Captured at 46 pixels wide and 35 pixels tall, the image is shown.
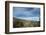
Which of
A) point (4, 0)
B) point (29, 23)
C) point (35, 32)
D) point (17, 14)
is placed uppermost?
point (4, 0)

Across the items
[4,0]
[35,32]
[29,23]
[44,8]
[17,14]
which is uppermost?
[4,0]

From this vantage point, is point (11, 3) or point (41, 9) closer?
point (11, 3)

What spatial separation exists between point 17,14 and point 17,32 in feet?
1.01

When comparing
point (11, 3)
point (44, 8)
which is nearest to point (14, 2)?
point (11, 3)

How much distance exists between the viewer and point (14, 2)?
1.49 m

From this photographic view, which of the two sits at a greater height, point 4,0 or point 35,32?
point 4,0

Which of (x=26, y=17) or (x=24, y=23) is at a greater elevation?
(x=26, y=17)

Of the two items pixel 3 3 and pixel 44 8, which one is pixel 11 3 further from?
pixel 44 8

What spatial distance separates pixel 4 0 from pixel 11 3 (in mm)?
129

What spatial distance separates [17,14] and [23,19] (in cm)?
14

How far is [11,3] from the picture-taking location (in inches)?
58.1

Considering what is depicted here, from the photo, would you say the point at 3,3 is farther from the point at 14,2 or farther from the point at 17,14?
the point at 17,14

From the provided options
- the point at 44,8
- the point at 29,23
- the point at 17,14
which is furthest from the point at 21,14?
the point at 44,8

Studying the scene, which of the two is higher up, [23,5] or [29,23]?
[23,5]
